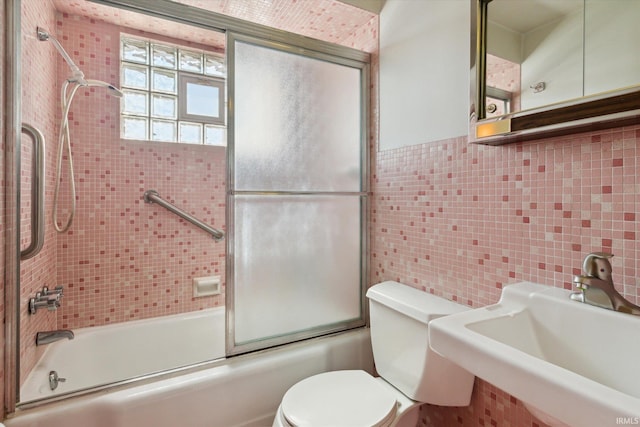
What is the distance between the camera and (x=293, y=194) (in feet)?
5.47

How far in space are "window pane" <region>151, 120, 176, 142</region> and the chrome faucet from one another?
2378 millimetres

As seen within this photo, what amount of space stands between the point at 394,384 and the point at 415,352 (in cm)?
22

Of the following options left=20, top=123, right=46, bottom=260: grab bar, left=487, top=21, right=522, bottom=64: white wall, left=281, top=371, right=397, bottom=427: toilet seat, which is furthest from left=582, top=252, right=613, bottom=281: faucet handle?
left=20, top=123, right=46, bottom=260: grab bar

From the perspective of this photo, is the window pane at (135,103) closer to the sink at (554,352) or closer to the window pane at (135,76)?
the window pane at (135,76)

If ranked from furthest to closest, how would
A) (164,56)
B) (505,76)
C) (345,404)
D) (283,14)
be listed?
(164,56) < (283,14) < (345,404) < (505,76)

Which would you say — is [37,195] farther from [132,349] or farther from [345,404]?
[345,404]

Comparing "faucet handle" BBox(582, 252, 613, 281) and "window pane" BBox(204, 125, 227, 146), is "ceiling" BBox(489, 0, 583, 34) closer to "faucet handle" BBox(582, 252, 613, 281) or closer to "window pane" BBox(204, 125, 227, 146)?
"faucet handle" BBox(582, 252, 613, 281)

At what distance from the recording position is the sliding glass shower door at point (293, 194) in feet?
5.06

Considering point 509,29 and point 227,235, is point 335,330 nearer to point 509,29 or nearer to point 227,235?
point 227,235

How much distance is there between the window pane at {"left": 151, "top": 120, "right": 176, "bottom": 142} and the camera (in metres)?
2.29

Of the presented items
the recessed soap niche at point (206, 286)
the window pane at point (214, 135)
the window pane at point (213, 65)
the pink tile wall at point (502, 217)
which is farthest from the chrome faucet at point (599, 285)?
the window pane at point (213, 65)

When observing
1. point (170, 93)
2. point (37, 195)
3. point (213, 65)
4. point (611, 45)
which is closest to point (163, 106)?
point (170, 93)

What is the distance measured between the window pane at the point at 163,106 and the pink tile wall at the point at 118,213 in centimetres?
25

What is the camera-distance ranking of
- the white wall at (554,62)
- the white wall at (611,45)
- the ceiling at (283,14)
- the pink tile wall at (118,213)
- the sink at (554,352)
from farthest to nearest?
the pink tile wall at (118,213), the ceiling at (283,14), the white wall at (554,62), the white wall at (611,45), the sink at (554,352)
